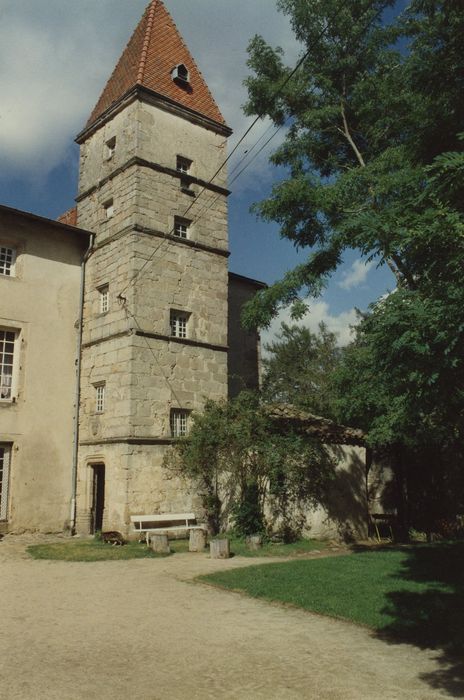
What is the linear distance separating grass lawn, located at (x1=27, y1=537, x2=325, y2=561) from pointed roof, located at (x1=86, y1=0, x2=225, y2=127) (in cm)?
1300

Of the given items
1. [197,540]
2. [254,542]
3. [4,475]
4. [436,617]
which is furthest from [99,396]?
[436,617]

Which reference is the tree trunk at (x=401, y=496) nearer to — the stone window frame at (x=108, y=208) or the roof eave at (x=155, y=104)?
the stone window frame at (x=108, y=208)

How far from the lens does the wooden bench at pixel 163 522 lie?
13.8m

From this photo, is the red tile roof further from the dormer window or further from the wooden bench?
the wooden bench

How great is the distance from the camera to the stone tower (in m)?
14.8

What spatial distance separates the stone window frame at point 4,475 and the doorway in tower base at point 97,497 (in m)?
2.17

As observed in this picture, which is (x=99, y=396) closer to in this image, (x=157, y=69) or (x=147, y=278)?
(x=147, y=278)

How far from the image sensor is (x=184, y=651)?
5.69 meters

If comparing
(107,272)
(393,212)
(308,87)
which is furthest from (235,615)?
(308,87)

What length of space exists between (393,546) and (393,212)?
10243 mm

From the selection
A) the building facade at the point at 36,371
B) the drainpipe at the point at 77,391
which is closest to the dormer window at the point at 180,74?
the drainpipe at the point at 77,391

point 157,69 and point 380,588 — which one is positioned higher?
point 157,69

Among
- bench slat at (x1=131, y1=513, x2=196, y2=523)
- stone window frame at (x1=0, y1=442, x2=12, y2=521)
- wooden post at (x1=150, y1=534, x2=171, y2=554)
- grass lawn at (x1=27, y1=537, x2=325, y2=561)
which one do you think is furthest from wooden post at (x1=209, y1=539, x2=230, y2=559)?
stone window frame at (x1=0, y1=442, x2=12, y2=521)

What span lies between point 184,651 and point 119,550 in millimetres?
7166
